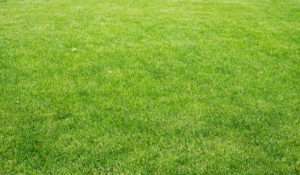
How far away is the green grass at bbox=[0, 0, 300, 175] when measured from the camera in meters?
4.52

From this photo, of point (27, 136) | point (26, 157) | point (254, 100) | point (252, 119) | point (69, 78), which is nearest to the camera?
point (26, 157)

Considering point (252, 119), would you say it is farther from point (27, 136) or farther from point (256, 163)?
point (27, 136)

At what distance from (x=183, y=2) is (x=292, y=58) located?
4.91 metres

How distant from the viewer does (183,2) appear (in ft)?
38.7

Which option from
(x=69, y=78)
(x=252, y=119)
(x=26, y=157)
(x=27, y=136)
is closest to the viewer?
(x=26, y=157)

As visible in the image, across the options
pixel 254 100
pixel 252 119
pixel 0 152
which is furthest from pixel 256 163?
pixel 0 152

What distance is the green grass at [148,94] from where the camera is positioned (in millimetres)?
4523

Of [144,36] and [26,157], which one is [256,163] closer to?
[26,157]

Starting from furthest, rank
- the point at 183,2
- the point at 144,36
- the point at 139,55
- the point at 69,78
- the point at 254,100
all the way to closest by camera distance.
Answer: the point at 183,2
the point at 144,36
the point at 139,55
the point at 69,78
the point at 254,100

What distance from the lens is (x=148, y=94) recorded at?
5.96 meters

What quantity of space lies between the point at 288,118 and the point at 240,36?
11.6 feet

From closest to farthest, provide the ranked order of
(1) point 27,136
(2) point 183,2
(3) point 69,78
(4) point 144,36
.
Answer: (1) point 27,136
(3) point 69,78
(4) point 144,36
(2) point 183,2

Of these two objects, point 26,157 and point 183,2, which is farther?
point 183,2

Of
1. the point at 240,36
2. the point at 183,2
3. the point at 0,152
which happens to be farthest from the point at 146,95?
the point at 183,2
